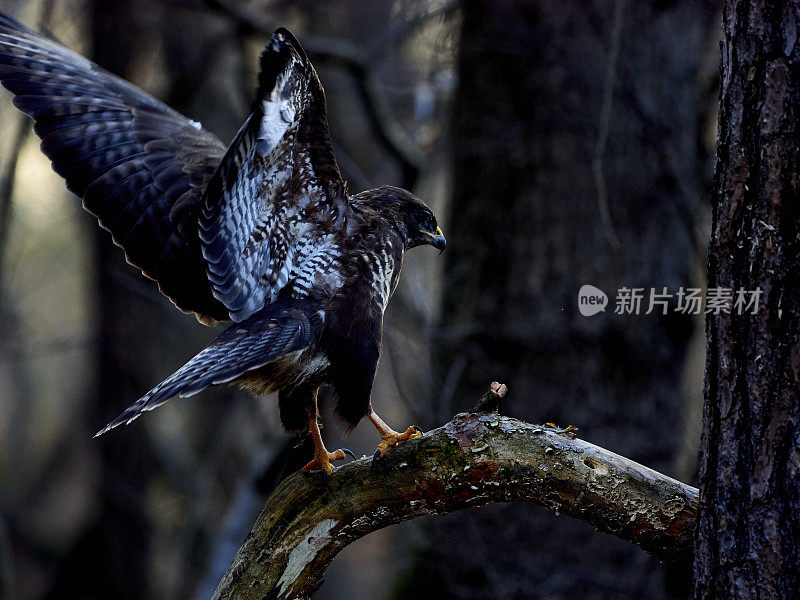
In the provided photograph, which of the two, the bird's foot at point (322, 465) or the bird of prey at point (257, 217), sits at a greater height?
the bird of prey at point (257, 217)

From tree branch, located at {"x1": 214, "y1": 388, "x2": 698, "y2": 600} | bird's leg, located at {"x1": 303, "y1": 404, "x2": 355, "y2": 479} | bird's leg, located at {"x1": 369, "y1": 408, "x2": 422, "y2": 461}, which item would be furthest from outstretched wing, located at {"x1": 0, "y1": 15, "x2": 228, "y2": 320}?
tree branch, located at {"x1": 214, "y1": 388, "x2": 698, "y2": 600}

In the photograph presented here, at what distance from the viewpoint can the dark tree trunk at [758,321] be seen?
→ 81.3 inches

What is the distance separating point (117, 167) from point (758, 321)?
269cm

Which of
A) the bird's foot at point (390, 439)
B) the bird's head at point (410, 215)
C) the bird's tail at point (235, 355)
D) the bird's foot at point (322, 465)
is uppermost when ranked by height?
the bird's head at point (410, 215)

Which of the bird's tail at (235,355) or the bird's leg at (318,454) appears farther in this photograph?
the bird's leg at (318,454)

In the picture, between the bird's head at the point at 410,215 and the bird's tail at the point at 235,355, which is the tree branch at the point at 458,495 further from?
the bird's head at the point at 410,215

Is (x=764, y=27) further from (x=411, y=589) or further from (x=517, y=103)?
(x=411, y=589)

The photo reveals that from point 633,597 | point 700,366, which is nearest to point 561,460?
point 633,597

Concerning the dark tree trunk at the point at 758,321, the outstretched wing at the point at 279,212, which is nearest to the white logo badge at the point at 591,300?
the outstretched wing at the point at 279,212

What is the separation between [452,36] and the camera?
18.4ft

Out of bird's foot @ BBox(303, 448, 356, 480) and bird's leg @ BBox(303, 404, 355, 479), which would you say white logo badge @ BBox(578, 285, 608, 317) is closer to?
bird's leg @ BBox(303, 404, 355, 479)

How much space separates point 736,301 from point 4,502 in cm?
1498

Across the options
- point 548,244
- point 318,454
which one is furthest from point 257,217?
point 548,244

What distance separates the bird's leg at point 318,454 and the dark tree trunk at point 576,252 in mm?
1975
